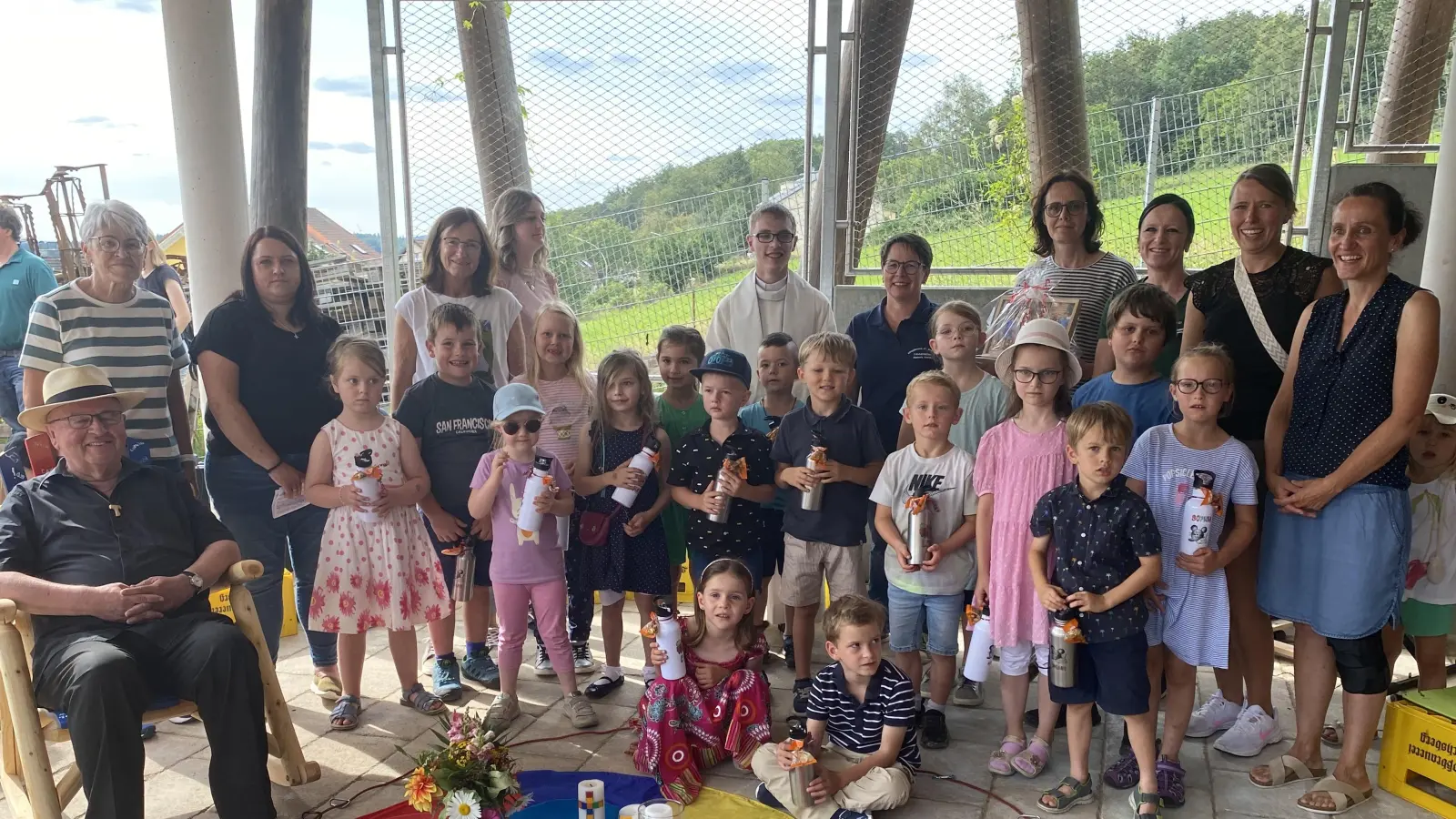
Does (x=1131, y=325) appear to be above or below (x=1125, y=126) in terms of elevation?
below

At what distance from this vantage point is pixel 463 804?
109 inches

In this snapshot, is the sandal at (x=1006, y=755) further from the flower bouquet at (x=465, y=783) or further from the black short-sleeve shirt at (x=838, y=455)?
the flower bouquet at (x=465, y=783)

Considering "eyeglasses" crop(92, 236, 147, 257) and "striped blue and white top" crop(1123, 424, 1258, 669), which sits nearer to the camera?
"striped blue and white top" crop(1123, 424, 1258, 669)

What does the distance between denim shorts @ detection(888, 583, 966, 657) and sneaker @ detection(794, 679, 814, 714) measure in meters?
0.39

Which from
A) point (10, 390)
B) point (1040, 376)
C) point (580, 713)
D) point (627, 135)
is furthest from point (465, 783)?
point (10, 390)

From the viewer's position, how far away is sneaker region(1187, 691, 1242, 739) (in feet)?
12.3

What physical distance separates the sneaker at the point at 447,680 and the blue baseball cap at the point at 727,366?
1.66 metres

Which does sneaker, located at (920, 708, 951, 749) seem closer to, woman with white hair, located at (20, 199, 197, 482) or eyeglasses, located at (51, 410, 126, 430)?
eyeglasses, located at (51, 410, 126, 430)

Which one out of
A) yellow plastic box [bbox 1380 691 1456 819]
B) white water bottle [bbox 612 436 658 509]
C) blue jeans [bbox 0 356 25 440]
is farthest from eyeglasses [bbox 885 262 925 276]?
blue jeans [bbox 0 356 25 440]

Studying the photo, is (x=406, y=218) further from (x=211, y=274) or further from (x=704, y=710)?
(x=704, y=710)

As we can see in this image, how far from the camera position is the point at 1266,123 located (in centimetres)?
535

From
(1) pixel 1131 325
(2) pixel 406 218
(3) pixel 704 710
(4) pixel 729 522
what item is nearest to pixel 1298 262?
(1) pixel 1131 325

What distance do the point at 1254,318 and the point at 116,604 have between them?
12.5ft

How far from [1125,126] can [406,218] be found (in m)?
4.20
